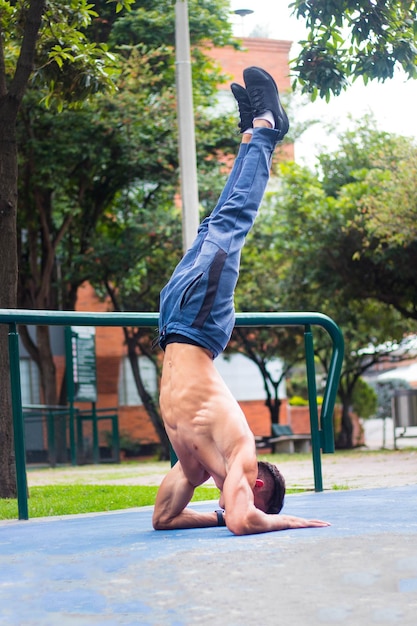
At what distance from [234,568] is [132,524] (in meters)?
1.81

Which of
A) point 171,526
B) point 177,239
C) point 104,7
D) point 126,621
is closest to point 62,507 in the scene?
point 171,526

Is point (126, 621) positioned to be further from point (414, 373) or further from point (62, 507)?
point (414, 373)

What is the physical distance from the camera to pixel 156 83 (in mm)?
20328

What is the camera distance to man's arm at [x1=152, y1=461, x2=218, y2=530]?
4.46 metres

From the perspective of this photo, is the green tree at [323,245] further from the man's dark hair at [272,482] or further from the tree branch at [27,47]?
the man's dark hair at [272,482]

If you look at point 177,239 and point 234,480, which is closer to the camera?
point 234,480

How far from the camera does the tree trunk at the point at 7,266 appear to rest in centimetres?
780

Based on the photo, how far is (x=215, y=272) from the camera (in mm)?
4285

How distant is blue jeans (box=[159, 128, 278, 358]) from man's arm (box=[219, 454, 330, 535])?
527 mm

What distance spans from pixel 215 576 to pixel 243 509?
0.92 meters

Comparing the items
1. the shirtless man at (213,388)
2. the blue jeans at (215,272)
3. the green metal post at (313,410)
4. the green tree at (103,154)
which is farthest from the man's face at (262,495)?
the green tree at (103,154)

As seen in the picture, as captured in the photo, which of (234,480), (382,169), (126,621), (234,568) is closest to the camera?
(126,621)

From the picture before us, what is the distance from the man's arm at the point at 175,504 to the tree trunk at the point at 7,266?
350 cm

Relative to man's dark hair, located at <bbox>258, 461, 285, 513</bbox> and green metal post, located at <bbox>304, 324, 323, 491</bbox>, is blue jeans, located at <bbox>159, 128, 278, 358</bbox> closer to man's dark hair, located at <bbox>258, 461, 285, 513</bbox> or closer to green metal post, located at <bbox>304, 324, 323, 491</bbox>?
man's dark hair, located at <bbox>258, 461, 285, 513</bbox>
